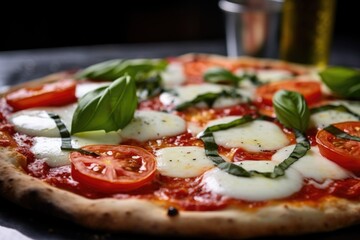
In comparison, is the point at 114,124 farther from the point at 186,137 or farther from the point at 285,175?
the point at 285,175

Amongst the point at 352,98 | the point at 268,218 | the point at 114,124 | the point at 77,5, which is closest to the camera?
the point at 268,218

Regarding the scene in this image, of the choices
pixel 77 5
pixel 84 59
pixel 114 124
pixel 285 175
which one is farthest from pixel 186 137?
pixel 77 5

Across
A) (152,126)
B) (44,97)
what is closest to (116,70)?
(44,97)

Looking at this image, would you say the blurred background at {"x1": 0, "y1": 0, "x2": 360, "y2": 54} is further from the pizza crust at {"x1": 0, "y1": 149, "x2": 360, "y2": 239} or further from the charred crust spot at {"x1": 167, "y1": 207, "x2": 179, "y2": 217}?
the charred crust spot at {"x1": 167, "y1": 207, "x2": 179, "y2": 217}

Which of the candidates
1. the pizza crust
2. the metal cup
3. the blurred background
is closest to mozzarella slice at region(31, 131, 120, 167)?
the pizza crust

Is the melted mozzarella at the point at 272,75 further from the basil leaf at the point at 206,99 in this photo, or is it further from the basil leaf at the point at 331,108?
the basil leaf at the point at 331,108

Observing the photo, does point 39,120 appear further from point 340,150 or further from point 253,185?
point 340,150

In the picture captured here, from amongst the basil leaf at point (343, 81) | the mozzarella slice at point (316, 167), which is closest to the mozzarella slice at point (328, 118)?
the basil leaf at point (343, 81)
